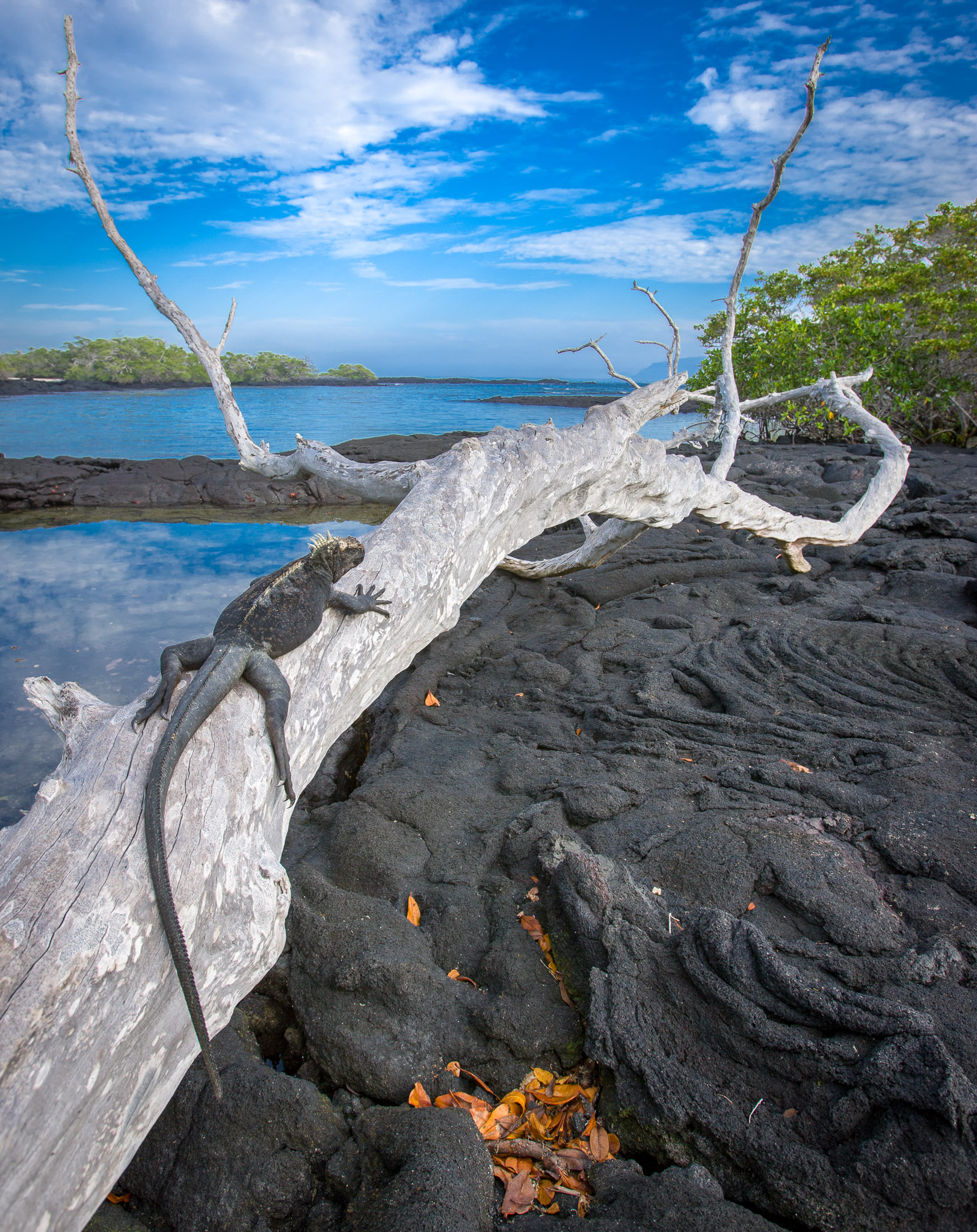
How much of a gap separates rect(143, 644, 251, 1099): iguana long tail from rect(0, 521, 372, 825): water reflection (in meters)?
2.86

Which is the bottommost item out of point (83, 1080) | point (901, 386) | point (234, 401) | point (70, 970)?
point (83, 1080)

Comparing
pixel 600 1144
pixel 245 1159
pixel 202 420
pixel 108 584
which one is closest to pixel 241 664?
pixel 245 1159

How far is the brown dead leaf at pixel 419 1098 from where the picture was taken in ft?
6.39

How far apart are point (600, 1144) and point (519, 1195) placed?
0.93 ft

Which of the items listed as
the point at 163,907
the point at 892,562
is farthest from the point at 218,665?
the point at 892,562

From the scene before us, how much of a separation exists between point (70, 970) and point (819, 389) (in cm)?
740

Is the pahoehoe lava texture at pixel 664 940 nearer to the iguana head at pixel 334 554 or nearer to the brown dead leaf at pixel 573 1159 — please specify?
the brown dead leaf at pixel 573 1159

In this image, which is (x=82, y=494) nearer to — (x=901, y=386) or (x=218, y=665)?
(x=218, y=665)

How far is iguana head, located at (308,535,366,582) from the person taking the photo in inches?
101

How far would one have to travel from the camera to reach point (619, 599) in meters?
6.14

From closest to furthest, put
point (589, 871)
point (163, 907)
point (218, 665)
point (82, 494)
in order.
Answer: point (163, 907)
point (218, 665)
point (589, 871)
point (82, 494)

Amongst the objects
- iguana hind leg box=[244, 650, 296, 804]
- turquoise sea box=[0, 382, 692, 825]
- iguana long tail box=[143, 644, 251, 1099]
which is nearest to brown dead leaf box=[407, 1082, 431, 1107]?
iguana long tail box=[143, 644, 251, 1099]

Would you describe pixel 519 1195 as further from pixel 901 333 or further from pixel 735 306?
pixel 901 333

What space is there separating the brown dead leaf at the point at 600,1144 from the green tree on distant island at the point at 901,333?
1344cm
